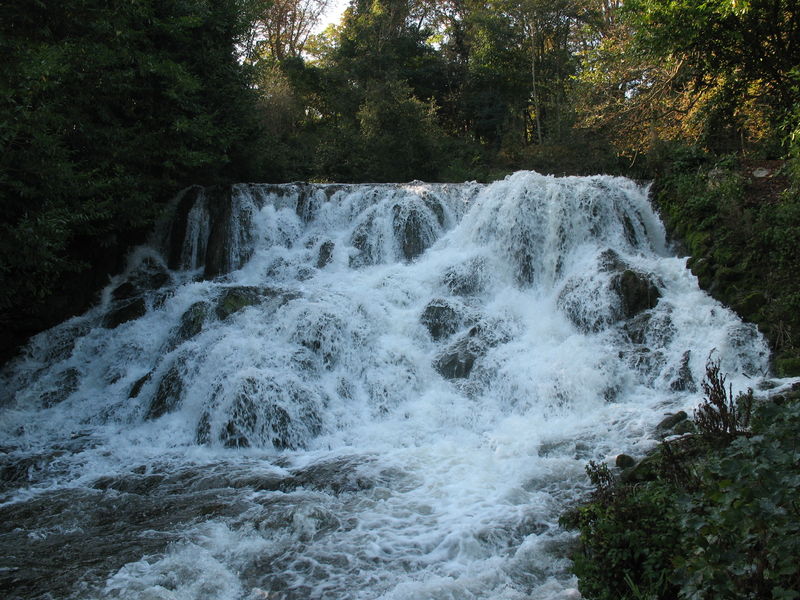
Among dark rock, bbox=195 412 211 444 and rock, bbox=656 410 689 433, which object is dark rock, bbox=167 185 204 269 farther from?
rock, bbox=656 410 689 433

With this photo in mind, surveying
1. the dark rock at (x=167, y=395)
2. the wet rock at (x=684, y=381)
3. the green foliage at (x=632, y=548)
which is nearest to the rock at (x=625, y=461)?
the green foliage at (x=632, y=548)

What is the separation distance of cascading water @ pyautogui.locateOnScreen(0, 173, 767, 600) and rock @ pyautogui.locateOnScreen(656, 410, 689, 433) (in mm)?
224

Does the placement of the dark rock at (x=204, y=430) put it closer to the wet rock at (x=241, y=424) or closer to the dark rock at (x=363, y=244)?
the wet rock at (x=241, y=424)

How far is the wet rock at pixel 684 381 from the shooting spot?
831 cm

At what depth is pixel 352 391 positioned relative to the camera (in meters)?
9.16

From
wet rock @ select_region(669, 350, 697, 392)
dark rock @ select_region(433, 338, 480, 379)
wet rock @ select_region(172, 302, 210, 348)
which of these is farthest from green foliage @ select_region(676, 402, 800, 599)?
wet rock @ select_region(172, 302, 210, 348)

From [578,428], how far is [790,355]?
325cm

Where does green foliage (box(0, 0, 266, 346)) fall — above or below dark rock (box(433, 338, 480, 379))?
above

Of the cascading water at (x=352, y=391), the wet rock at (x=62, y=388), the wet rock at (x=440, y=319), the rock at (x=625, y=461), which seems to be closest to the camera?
the cascading water at (x=352, y=391)

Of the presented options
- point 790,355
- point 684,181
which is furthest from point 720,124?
point 790,355

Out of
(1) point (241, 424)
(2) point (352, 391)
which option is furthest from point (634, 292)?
(1) point (241, 424)

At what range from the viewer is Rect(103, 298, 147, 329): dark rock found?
1157 centimetres

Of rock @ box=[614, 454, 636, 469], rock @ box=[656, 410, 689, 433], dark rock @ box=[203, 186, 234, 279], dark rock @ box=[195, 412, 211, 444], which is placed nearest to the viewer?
rock @ box=[614, 454, 636, 469]

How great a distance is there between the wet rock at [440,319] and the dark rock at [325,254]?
3.52m
